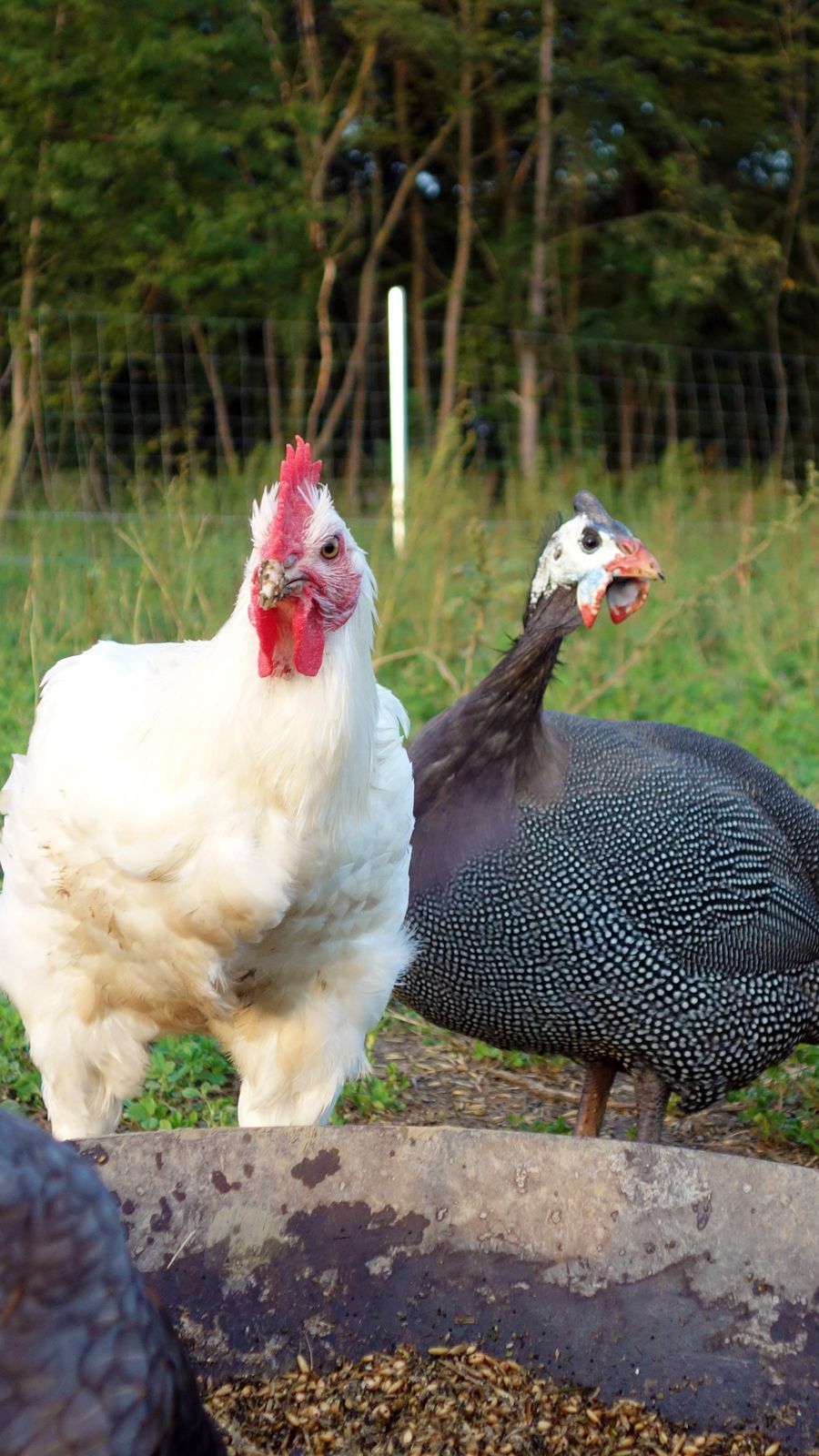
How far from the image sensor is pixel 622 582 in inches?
128

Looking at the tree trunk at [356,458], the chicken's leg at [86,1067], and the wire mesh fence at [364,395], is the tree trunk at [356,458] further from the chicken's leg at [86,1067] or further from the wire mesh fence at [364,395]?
the chicken's leg at [86,1067]

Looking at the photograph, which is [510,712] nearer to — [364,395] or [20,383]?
[20,383]

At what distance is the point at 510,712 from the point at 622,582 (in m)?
0.39

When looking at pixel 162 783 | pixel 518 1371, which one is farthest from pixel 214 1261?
pixel 162 783

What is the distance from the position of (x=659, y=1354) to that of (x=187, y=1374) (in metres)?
0.72

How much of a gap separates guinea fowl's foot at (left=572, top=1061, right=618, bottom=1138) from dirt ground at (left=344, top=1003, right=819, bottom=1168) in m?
0.13

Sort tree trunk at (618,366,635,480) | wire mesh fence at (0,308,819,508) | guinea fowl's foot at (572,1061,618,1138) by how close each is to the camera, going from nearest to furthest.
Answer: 1. guinea fowl's foot at (572,1061,618,1138)
2. wire mesh fence at (0,308,819,508)
3. tree trunk at (618,366,635,480)

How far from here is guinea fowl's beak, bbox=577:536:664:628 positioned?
3.17 metres

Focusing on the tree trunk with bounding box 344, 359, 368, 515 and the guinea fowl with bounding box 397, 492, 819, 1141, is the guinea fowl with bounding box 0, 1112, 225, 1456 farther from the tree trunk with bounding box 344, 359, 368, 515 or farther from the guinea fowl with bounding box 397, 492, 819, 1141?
the tree trunk with bounding box 344, 359, 368, 515

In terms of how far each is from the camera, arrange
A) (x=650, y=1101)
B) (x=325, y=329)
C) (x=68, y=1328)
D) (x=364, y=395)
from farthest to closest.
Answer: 1. (x=364, y=395)
2. (x=325, y=329)
3. (x=650, y=1101)
4. (x=68, y=1328)

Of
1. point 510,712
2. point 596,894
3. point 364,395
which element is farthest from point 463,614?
point 364,395

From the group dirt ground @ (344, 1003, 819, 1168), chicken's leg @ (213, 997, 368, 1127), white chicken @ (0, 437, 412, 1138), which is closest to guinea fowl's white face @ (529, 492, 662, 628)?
white chicken @ (0, 437, 412, 1138)

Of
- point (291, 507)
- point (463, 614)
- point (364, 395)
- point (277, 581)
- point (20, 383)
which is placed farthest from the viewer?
point (364, 395)

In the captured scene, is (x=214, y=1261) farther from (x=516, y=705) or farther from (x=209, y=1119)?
(x=516, y=705)
